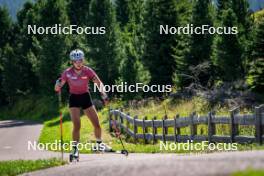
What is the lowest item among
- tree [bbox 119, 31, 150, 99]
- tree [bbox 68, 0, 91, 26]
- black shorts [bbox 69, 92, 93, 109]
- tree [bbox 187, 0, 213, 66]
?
black shorts [bbox 69, 92, 93, 109]

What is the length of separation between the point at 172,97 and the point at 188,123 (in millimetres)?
16913

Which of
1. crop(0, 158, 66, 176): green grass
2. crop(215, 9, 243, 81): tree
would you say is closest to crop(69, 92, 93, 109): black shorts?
crop(0, 158, 66, 176): green grass

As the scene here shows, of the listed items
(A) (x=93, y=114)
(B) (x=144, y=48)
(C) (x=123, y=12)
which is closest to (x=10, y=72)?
(C) (x=123, y=12)

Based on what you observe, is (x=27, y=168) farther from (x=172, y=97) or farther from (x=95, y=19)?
(x=95, y=19)

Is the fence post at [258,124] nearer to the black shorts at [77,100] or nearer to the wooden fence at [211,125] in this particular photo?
the wooden fence at [211,125]

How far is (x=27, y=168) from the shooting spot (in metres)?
11.9

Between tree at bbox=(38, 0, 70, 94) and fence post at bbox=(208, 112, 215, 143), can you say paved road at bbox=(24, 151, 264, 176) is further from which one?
tree at bbox=(38, 0, 70, 94)

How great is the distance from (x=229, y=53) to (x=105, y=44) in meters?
19.9

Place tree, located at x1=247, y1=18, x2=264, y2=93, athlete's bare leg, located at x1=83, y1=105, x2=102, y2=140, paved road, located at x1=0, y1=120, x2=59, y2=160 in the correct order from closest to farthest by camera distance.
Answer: athlete's bare leg, located at x1=83, y1=105, x2=102, y2=140
paved road, located at x1=0, y1=120, x2=59, y2=160
tree, located at x1=247, y1=18, x2=264, y2=93

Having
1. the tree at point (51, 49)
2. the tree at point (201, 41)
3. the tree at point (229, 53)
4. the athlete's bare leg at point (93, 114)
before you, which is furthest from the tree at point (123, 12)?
the athlete's bare leg at point (93, 114)

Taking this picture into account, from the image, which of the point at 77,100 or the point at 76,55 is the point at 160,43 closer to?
the point at 77,100

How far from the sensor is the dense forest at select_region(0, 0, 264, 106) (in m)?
40.0

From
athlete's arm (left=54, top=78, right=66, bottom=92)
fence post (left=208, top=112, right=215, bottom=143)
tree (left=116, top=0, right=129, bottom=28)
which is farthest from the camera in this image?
tree (left=116, top=0, right=129, bottom=28)

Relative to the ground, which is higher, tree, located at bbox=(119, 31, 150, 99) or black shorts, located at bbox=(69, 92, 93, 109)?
tree, located at bbox=(119, 31, 150, 99)
